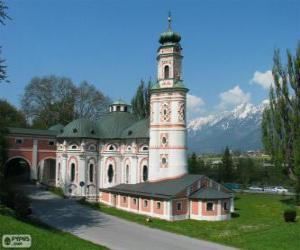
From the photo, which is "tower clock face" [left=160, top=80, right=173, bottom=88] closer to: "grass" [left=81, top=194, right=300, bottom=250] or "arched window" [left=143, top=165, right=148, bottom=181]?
"arched window" [left=143, top=165, right=148, bottom=181]

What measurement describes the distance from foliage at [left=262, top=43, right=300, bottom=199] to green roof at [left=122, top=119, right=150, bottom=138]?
1219 centimetres

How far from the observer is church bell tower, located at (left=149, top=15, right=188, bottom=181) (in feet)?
134

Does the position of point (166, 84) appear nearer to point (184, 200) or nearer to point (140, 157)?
point (140, 157)

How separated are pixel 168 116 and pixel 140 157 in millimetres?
6358

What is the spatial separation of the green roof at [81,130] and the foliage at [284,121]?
60.3 ft

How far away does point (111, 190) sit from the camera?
4116 centimetres

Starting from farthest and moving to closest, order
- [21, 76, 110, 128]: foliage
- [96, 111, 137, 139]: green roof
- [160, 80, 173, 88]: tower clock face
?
[21, 76, 110, 128]: foliage, [96, 111, 137, 139]: green roof, [160, 80, 173, 88]: tower clock face

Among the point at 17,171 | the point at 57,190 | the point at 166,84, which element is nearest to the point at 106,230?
the point at 166,84

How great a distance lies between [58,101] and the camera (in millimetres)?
64125

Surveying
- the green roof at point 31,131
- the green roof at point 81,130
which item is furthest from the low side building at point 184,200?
the green roof at point 31,131

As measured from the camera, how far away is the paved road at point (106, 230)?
23.3 metres

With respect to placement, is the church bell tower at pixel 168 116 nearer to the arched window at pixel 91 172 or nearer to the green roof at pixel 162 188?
the green roof at pixel 162 188

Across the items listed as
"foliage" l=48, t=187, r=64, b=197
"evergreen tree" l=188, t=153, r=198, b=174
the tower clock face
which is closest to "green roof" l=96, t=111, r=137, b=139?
"foliage" l=48, t=187, r=64, b=197

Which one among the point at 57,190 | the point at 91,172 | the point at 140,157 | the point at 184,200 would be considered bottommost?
the point at 57,190
